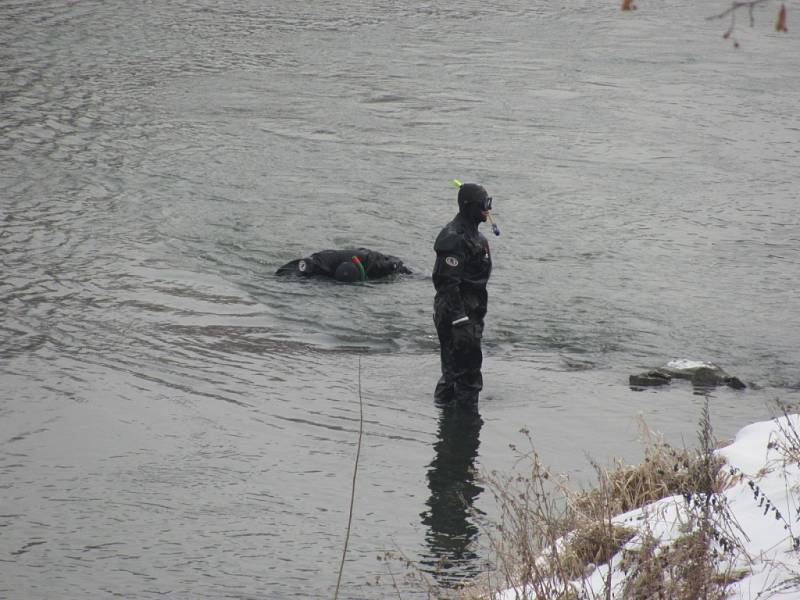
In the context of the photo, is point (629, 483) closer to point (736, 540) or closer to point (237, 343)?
point (736, 540)

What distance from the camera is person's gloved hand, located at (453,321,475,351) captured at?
1108 cm

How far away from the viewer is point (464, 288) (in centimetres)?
1116

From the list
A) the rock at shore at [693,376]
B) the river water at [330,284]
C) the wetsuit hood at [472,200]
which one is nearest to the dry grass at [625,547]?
the river water at [330,284]

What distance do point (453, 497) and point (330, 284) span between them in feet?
20.8

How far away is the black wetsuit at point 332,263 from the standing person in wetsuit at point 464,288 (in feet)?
14.6

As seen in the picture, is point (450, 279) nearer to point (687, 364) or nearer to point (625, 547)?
point (687, 364)

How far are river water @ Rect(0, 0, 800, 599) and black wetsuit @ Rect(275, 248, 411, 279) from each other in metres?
0.25

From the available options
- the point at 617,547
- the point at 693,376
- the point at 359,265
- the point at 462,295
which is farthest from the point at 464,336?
the point at 359,265

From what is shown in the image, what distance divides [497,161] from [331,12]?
45.6 feet

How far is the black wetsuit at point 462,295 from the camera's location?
11.0 m

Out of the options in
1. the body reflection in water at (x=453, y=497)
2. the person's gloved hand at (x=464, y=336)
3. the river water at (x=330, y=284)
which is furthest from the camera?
the person's gloved hand at (x=464, y=336)

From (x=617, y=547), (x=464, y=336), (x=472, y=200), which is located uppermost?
(x=472, y=200)

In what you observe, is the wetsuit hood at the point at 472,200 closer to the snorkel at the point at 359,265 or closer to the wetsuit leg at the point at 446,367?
the wetsuit leg at the point at 446,367

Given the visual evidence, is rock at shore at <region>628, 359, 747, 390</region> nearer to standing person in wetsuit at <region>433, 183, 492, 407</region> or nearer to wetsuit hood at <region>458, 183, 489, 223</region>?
standing person in wetsuit at <region>433, 183, 492, 407</region>
